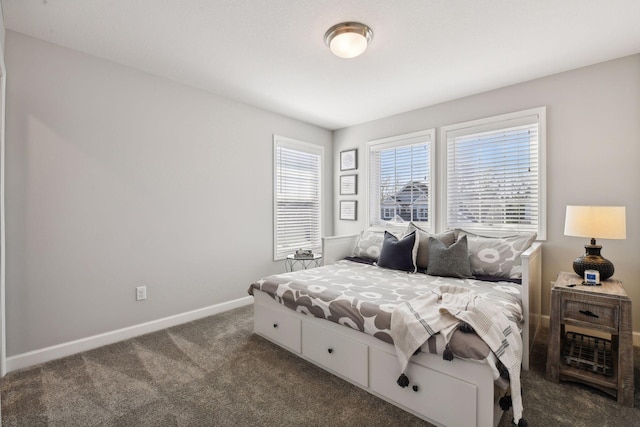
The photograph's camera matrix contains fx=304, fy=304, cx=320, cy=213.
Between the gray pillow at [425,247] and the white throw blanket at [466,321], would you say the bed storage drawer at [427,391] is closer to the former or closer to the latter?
the white throw blanket at [466,321]

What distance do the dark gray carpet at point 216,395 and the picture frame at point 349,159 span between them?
2.89 m

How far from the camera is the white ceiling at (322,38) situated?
1.97m

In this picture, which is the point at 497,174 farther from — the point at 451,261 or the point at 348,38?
the point at 348,38

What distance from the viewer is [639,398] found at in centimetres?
185


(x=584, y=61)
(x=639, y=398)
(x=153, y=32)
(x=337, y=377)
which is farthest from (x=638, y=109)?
(x=153, y=32)

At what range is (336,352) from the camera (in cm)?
212

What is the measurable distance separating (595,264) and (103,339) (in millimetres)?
3957

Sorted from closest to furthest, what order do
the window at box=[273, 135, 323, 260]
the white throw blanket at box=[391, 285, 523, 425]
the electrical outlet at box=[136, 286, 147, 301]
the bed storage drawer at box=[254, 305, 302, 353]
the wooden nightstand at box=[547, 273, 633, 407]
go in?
1. the white throw blanket at box=[391, 285, 523, 425]
2. the wooden nightstand at box=[547, 273, 633, 407]
3. the bed storage drawer at box=[254, 305, 302, 353]
4. the electrical outlet at box=[136, 286, 147, 301]
5. the window at box=[273, 135, 323, 260]

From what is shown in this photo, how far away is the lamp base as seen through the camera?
7.20ft

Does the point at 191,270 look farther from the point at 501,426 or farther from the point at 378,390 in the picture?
the point at 501,426

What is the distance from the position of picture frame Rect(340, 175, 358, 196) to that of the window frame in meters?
0.20

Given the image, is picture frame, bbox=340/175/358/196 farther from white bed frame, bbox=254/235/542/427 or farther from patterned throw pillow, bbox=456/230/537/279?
white bed frame, bbox=254/235/542/427

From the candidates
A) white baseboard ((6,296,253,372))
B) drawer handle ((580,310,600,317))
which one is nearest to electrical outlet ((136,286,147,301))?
white baseboard ((6,296,253,372))

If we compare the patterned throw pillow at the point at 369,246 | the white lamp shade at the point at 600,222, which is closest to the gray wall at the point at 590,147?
the white lamp shade at the point at 600,222
